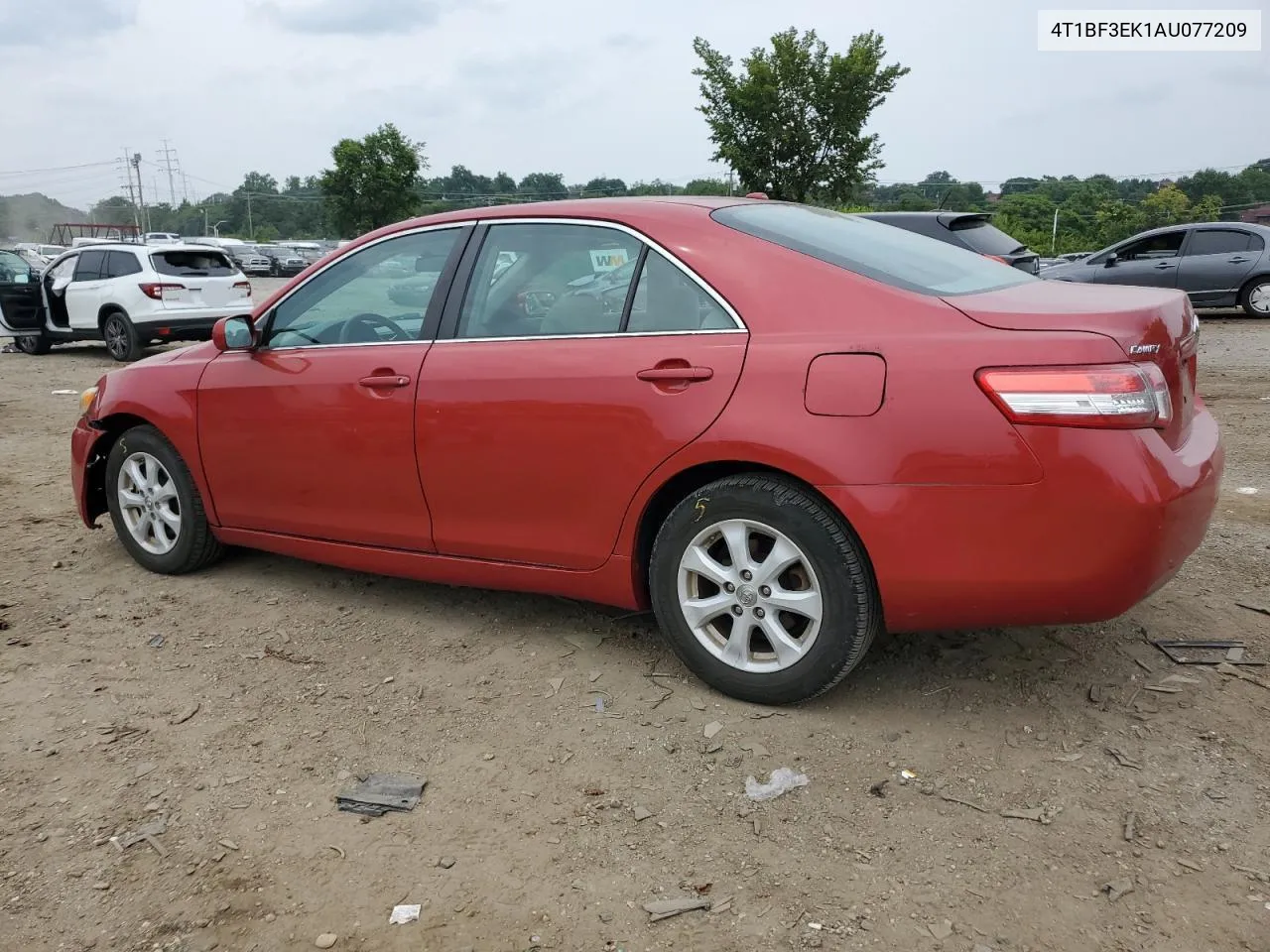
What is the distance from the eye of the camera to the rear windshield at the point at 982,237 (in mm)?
9617

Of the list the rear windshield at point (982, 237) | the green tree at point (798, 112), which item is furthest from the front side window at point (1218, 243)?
the green tree at point (798, 112)

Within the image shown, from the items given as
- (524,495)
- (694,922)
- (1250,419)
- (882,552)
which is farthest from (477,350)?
(1250,419)

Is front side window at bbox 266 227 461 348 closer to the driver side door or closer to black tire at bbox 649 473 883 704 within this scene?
the driver side door

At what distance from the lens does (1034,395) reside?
2676 millimetres

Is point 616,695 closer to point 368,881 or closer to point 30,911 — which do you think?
point 368,881

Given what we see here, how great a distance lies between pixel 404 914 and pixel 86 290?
1411 centimetres

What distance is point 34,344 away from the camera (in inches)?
592

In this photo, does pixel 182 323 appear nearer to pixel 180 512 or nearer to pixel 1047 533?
pixel 180 512

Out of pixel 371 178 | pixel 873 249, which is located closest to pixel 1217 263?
pixel 873 249

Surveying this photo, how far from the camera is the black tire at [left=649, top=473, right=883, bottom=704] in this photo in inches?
116

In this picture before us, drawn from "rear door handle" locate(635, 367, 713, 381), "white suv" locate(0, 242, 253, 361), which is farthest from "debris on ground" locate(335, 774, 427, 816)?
"white suv" locate(0, 242, 253, 361)

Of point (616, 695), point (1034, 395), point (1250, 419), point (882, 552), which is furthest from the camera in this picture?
point (1250, 419)

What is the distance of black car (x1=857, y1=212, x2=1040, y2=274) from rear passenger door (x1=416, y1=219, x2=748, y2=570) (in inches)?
256

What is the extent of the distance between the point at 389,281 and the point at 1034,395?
8.12 ft
